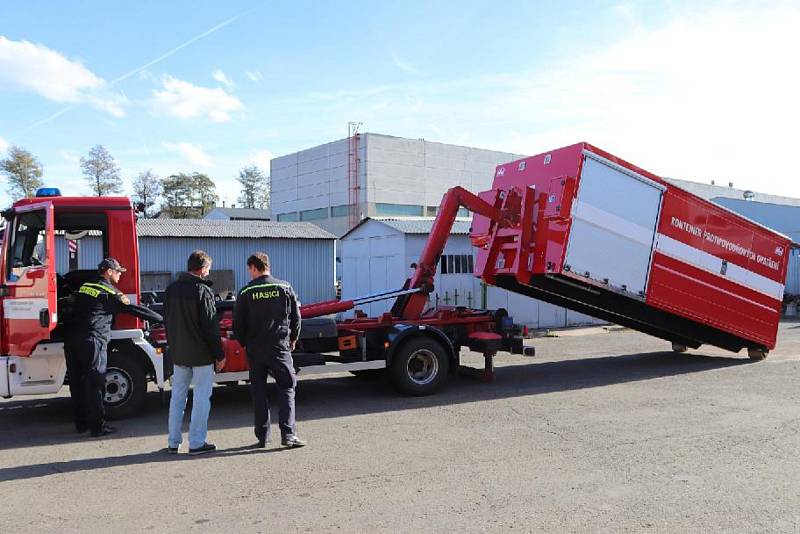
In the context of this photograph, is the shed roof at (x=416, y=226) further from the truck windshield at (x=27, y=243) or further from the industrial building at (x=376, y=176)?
the industrial building at (x=376, y=176)

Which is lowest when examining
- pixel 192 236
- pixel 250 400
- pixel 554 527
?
pixel 250 400

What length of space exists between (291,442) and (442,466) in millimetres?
1574

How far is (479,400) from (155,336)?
4.19m

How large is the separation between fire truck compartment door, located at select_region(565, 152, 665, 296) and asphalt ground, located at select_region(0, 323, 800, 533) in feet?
5.84

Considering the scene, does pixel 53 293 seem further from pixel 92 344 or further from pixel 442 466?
pixel 442 466

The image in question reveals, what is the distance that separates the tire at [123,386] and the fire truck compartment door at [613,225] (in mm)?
5979

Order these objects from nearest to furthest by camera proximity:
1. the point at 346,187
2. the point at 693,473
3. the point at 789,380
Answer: the point at 693,473
the point at 789,380
the point at 346,187

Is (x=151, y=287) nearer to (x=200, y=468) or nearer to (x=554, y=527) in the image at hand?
(x=200, y=468)

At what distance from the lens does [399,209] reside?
44312mm

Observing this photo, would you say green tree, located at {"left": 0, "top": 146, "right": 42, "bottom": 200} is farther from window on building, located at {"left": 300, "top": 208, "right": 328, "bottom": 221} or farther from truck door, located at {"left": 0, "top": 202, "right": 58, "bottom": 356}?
truck door, located at {"left": 0, "top": 202, "right": 58, "bottom": 356}

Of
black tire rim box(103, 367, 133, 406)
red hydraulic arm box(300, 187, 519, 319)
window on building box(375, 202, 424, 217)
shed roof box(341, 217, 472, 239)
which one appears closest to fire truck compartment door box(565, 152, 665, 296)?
red hydraulic arm box(300, 187, 519, 319)

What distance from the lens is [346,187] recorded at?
44.1 m

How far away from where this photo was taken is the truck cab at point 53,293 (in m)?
7.21

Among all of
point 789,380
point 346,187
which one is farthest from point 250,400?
point 346,187
